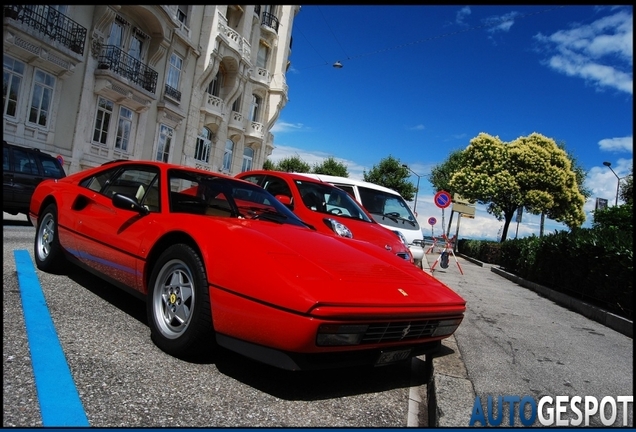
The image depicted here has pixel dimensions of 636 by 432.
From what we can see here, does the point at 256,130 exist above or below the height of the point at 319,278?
above

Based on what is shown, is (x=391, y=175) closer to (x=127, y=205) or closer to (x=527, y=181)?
(x=527, y=181)

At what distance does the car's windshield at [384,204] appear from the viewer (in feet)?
31.9

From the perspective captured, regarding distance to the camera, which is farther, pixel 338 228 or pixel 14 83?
pixel 14 83

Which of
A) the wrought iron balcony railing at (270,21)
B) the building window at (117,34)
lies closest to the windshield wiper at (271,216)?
the building window at (117,34)

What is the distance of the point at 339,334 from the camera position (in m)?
2.49

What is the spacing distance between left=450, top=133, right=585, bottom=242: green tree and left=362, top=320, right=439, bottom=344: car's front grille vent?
29.3 metres

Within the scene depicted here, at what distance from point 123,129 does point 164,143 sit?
121 inches

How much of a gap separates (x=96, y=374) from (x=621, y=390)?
3552mm

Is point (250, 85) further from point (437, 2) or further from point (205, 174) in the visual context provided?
point (437, 2)

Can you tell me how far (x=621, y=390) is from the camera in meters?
3.34

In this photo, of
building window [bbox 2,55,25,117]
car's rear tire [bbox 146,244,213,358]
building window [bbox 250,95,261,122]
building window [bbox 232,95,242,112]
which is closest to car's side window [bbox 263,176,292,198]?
car's rear tire [bbox 146,244,213,358]

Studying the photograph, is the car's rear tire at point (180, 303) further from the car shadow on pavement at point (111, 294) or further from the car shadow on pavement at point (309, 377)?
the car shadow on pavement at point (111, 294)

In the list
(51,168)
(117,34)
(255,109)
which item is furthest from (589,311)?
Answer: (255,109)

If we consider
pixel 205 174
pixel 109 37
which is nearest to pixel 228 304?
pixel 205 174
